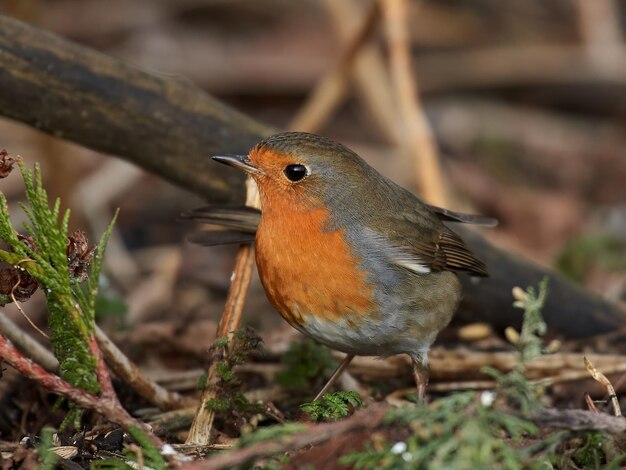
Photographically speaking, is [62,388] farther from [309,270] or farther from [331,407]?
[309,270]

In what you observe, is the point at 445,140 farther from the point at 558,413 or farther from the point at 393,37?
the point at 558,413

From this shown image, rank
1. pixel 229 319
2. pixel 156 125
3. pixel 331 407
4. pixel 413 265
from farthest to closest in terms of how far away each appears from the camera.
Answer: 1. pixel 156 125
2. pixel 413 265
3. pixel 229 319
4. pixel 331 407

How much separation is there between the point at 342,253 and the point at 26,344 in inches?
51.1

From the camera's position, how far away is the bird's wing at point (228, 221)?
4.18 m

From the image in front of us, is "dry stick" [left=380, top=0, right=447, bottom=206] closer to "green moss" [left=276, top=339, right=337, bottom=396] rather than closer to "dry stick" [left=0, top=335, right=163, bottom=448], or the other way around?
"green moss" [left=276, top=339, right=337, bottom=396]

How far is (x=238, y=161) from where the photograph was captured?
12.6ft

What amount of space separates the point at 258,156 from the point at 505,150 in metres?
5.41

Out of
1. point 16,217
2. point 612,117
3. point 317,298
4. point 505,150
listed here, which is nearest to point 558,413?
point 317,298

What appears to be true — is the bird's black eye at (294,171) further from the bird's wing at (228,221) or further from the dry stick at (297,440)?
the dry stick at (297,440)

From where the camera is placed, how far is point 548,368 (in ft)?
14.6

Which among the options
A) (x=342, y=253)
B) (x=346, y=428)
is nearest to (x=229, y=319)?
(x=342, y=253)

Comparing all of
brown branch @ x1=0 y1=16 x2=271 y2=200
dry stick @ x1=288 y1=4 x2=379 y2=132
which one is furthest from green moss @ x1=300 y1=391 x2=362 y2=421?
dry stick @ x1=288 y1=4 x2=379 y2=132

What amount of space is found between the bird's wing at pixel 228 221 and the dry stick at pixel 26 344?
877 mm

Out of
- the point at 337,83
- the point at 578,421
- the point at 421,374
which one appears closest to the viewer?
the point at 578,421
